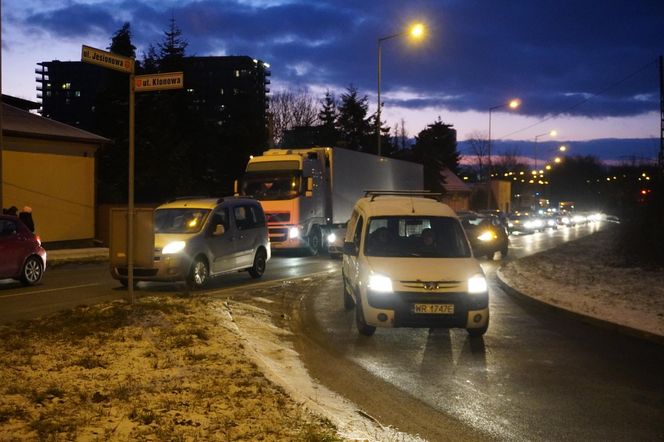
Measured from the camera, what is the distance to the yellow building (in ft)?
87.3

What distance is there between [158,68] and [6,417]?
50.3m

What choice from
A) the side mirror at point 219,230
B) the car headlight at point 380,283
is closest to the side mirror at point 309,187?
the side mirror at point 219,230

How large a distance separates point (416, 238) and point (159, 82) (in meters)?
4.59

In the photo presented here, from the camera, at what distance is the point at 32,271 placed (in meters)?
15.3

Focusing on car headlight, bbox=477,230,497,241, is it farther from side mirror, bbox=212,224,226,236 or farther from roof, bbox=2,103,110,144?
roof, bbox=2,103,110,144

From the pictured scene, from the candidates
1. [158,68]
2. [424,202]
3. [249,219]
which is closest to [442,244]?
[424,202]

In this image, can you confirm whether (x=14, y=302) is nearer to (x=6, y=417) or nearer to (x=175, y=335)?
(x=175, y=335)

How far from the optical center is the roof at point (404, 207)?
35.6ft

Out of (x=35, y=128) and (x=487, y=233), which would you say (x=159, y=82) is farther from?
(x=35, y=128)

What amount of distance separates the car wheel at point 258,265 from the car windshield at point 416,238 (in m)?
6.75

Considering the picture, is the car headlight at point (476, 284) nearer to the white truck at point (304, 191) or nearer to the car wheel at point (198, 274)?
the car wheel at point (198, 274)

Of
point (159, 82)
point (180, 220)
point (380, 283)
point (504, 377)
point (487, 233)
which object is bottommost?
point (504, 377)

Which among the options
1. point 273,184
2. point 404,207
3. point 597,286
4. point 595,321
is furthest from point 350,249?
point 273,184

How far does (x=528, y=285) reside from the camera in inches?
631
